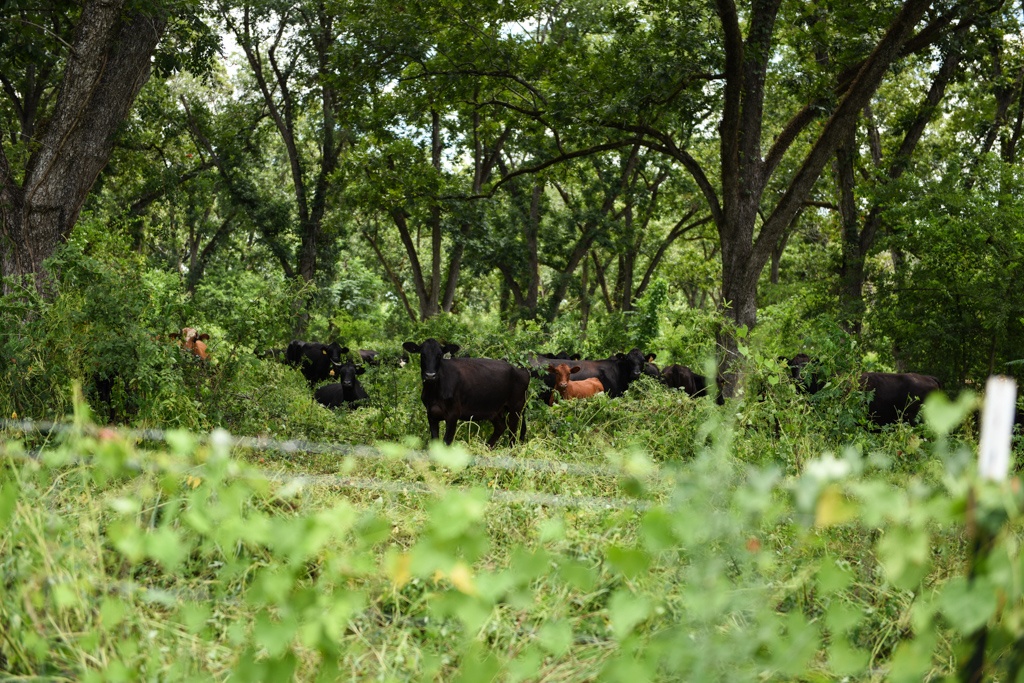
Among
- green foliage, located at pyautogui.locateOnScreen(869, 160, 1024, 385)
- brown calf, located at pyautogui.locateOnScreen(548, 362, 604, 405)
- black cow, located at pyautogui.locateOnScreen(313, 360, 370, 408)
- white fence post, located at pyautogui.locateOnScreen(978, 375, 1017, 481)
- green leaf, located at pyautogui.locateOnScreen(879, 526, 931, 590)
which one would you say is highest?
green foliage, located at pyautogui.locateOnScreen(869, 160, 1024, 385)

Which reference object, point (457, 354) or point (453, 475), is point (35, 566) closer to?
point (453, 475)

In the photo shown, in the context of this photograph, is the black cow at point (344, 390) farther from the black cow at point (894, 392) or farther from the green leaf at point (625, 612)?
the green leaf at point (625, 612)

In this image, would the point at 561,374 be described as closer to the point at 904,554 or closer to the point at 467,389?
the point at 467,389

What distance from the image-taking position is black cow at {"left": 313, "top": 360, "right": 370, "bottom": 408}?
14016 mm

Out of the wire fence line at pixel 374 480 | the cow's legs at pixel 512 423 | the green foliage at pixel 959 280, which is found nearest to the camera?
the wire fence line at pixel 374 480

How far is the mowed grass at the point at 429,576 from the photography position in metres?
2.54

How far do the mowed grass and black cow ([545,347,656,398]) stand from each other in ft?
23.3

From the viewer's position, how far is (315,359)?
679 inches

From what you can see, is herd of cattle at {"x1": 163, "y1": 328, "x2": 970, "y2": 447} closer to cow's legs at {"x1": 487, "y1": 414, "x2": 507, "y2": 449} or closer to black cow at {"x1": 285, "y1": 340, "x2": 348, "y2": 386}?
cow's legs at {"x1": 487, "y1": 414, "x2": 507, "y2": 449}

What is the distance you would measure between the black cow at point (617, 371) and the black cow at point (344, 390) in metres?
3.54

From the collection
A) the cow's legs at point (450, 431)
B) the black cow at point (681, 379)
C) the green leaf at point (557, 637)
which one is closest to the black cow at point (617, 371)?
the black cow at point (681, 379)

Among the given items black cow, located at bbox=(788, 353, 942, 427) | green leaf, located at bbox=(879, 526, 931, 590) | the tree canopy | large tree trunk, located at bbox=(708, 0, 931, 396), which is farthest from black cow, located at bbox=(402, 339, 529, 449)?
green leaf, located at bbox=(879, 526, 931, 590)

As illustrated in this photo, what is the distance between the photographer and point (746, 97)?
489 inches

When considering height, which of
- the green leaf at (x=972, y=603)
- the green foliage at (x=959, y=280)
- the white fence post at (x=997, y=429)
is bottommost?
the green leaf at (x=972, y=603)
